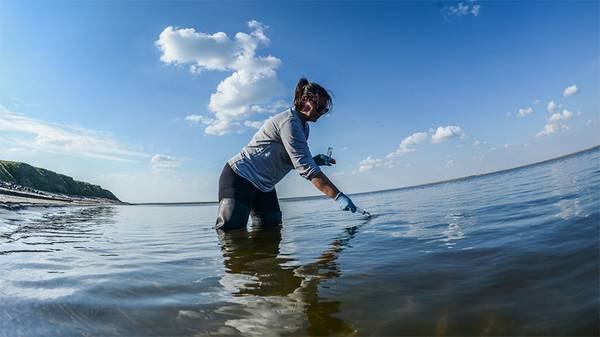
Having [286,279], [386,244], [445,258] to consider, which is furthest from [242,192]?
[445,258]

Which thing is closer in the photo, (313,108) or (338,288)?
(338,288)

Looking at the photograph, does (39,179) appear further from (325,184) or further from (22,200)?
(325,184)

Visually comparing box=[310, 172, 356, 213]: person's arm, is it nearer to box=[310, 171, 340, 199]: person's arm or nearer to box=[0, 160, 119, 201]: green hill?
box=[310, 171, 340, 199]: person's arm

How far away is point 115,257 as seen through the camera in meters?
4.46

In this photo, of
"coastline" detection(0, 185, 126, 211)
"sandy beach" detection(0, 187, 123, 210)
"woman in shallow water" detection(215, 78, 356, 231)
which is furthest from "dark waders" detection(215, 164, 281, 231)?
"sandy beach" detection(0, 187, 123, 210)

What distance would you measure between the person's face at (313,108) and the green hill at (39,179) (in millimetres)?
46355

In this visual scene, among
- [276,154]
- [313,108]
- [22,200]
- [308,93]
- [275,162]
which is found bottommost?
[22,200]

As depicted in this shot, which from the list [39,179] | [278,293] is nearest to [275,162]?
[278,293]

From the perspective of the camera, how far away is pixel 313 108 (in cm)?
529

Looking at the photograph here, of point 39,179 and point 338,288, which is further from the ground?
point 39,179

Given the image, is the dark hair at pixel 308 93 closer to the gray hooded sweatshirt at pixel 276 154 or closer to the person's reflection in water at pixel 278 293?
the gray hooded sweatshirt at pixel 276 154

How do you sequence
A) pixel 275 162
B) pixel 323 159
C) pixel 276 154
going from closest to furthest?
1. pixel 276 154
2. pixel 275 162
3. pixel 323 159

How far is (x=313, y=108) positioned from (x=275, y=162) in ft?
3.45

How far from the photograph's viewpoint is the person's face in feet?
17.3
